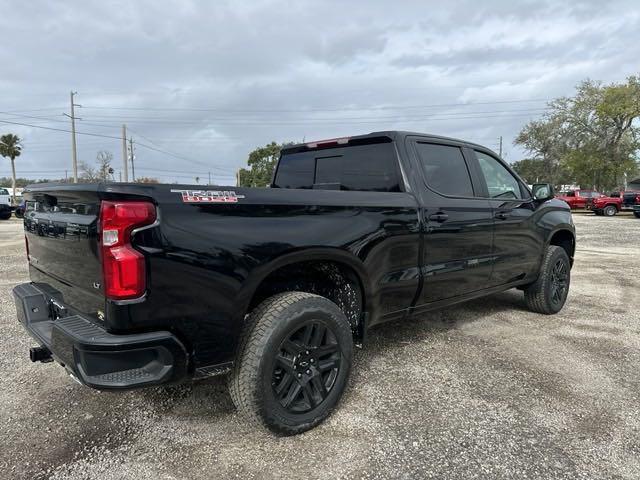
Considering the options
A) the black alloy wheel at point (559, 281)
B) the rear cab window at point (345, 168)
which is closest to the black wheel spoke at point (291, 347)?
the rear cab window at point (345, 168)

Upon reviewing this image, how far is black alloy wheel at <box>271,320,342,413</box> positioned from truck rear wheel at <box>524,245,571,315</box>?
10.4ft

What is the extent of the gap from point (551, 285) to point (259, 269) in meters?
3.95

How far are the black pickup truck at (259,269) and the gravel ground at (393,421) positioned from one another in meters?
0.31

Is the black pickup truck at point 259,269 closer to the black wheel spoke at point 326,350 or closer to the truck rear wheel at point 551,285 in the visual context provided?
the black wheel spoke at point 326,350

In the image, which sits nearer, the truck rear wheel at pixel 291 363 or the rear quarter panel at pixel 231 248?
the rear quarter panel at pixel 231 248

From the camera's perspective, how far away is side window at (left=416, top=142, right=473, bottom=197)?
3628 millimetres

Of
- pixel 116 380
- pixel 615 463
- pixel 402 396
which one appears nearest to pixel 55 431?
pixel 116 380

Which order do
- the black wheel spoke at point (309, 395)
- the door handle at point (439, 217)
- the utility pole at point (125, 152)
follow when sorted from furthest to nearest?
the utility pole at point (125, 152)
the door handle at point (439, 217)
the black wheel spoke at point (309, 395)

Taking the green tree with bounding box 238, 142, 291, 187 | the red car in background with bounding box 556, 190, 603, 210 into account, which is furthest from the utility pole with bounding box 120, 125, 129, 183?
the red car in background with bounding box 556, 190, 603, 210

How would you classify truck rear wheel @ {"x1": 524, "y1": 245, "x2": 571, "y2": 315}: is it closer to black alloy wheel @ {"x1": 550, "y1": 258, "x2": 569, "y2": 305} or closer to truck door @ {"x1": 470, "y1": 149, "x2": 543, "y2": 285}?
black alloy wheel @ {"x1": 550, "y1": 258, "x2": 569, "y2": 305}

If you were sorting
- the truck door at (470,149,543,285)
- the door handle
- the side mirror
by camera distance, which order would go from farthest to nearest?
the side mirror < the truck door at (470,149,543,285) < the door handle

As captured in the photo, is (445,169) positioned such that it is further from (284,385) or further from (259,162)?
(259,162)

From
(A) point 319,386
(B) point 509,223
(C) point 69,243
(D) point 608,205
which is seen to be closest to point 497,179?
(B) point 509,223

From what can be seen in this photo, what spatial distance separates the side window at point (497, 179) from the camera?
14.0ft
